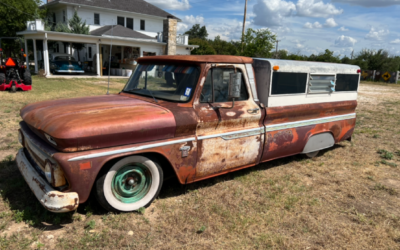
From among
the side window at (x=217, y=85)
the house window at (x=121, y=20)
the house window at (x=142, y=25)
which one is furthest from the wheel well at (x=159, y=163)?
the house window at (x=142, y=25)

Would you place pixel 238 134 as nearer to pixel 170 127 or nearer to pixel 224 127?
pixel 224 127

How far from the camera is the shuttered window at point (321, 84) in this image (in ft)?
16.0

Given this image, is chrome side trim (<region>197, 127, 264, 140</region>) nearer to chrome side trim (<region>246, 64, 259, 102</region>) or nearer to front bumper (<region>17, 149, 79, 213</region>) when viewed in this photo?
chrome side trim (<region>246, 64, 259, 102</region>)

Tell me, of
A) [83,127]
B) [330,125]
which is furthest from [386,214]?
[83,127]

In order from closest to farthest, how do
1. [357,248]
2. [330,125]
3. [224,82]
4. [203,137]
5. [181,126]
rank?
[357,248] → [181,126] → [203,137] → [224,82] → [330,125]

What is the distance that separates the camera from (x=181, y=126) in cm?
339

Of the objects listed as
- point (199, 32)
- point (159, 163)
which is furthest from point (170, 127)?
point (199, 32)

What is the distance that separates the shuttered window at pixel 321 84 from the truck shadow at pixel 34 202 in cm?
191

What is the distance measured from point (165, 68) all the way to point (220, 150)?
4.33 feet

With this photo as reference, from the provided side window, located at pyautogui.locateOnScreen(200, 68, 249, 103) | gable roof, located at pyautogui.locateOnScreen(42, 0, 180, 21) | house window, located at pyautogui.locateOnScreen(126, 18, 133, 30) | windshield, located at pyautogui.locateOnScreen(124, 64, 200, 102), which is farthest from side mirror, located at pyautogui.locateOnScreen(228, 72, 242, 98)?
house window, located at pyautogui.locateOnScreen(126, 18, 133, 30)

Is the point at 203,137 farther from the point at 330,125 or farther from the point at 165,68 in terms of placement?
the point at 330,125

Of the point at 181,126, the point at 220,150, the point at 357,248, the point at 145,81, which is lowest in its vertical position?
the point at 357,248

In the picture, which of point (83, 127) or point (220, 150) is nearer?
point (83, 127)

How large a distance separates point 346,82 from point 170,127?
151 inches
